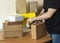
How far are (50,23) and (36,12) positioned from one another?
0.65 m

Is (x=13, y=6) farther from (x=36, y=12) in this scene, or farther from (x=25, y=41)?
(x=25, y=41)

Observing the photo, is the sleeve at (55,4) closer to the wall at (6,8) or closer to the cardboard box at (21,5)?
the cardboard box at (21,5)

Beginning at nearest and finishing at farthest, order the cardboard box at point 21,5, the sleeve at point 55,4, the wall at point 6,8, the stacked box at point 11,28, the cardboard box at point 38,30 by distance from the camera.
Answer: the sleeve at point 55,4 → the cardboard box at point 38,30 → the stacked box at point 11,28 → the cardboard box at point 21,5 → the wall at point 6,8

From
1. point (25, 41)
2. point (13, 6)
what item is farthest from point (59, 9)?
point (13, 6)

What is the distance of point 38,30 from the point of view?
2.30 m

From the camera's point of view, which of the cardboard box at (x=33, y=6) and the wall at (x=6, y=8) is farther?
the wall at (x=6, y=8)

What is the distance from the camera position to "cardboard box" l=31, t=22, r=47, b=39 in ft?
7.43

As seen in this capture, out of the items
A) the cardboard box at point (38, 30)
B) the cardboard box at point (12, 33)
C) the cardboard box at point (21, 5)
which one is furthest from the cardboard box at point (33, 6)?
the cardboard box at point (12, 33)

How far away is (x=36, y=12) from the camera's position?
2730 millimetres

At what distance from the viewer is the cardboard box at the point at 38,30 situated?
2.27 meters

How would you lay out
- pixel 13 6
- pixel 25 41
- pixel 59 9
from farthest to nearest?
pixel 13 6 < pixel 25 41 < pixel 59 9

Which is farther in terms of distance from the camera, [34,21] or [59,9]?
[34,21]

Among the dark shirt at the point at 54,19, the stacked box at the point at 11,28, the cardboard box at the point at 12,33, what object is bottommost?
the cardboard box at the point at 12,33

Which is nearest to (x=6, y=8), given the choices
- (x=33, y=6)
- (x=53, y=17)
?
(x=33, y=6)
